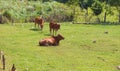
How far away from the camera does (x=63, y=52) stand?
23250mm

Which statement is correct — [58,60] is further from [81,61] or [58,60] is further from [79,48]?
[79,48]

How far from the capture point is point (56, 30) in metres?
31.1

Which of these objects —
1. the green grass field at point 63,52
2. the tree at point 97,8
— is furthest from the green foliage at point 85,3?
the green grass field at point 63,52

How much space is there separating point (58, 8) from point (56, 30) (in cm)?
1835

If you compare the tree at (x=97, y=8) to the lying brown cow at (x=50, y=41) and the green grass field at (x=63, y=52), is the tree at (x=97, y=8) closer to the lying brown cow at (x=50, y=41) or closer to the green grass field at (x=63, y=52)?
the green grass field at (x=63, y=52)

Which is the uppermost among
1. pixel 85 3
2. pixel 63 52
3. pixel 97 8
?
pixel 85 3

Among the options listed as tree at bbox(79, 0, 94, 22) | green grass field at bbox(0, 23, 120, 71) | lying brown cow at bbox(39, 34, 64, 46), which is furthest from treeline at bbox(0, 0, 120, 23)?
lying brown cow at bbox(39, 34, 64, 46)

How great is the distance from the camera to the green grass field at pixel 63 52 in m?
19.4

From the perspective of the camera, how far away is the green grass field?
19406 mm

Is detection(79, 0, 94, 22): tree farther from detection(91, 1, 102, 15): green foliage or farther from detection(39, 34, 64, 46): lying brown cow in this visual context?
detection(39, 34, 64, 46): lying brown cow

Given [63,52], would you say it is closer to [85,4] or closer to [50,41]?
[50,41]

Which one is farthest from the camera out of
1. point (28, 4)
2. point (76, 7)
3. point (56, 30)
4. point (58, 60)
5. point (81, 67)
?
point (76, 7)

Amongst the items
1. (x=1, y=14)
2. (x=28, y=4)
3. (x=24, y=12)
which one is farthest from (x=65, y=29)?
(x=28, y=4)

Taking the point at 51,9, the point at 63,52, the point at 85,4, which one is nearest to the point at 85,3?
the point at 85,4
